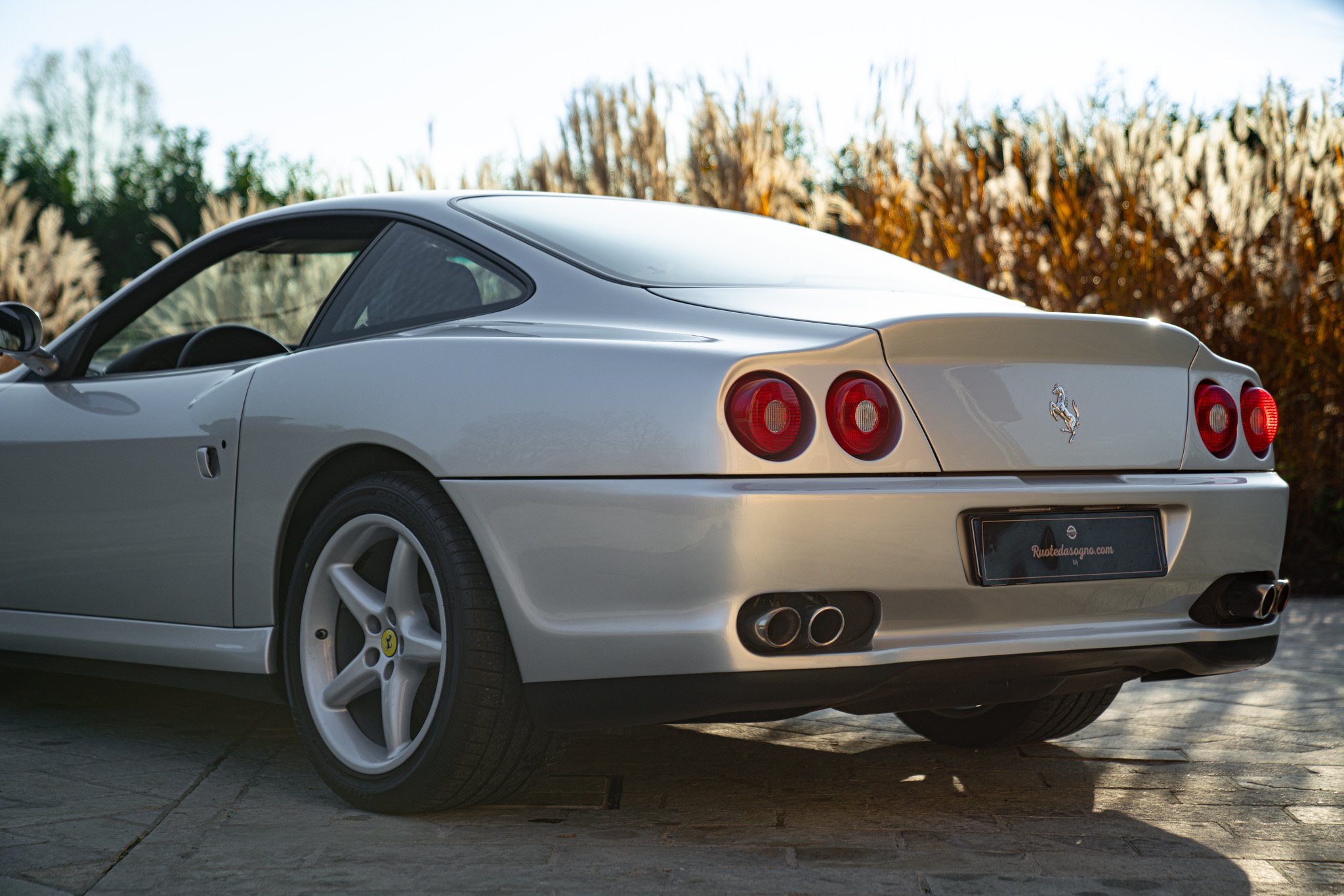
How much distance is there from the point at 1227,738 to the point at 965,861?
1.68m

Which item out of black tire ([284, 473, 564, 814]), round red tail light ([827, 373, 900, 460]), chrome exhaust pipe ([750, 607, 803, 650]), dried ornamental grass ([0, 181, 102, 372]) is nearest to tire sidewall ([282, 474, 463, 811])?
black tire ([284, 473, 564, 814])

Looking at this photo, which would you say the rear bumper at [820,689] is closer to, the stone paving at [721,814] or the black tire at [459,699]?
the black tire at [459,699]

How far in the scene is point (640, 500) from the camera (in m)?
2.52

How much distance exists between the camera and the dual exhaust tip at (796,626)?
2.49 metres

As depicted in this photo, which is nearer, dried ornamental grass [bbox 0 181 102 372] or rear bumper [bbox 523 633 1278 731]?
rear bumper [bbox 523 633 1278 731]

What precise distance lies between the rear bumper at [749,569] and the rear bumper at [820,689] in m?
0.02

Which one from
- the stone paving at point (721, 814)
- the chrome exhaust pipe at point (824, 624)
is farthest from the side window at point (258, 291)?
the chrome exhaust pipe at point (824, 624)

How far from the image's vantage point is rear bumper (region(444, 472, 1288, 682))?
247 centimetres

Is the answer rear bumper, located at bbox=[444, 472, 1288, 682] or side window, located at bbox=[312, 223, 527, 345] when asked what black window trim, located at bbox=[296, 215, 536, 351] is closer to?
side window, located at bbox=[312, 223, 527, 345]

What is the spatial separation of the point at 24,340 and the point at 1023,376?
8.94 ft

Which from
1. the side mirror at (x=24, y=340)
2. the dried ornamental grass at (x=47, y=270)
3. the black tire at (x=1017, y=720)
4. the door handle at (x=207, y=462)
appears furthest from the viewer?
the dried ornamental grass at (x=47, y=270)

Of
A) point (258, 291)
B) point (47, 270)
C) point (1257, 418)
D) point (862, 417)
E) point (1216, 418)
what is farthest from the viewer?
point (47, 270)

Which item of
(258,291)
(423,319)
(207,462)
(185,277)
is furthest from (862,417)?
(258,291)

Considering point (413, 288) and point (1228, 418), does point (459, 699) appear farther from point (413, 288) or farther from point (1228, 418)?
point (1228, 418)
